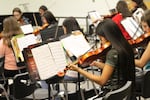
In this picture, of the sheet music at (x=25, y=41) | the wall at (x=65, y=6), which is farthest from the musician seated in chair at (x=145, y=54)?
Result: the wall at (x=65, y=6)

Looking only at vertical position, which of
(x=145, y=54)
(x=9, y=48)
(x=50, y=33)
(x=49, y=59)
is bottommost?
(x=145, y=54)

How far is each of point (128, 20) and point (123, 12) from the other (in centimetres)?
113

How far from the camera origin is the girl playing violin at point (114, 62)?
8.41 feet

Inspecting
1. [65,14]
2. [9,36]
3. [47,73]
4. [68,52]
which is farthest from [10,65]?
[65,14]

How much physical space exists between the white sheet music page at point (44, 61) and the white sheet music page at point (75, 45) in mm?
316

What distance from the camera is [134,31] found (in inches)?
153

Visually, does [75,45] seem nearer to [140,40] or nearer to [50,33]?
[140,40]

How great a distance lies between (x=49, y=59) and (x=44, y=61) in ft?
0.17

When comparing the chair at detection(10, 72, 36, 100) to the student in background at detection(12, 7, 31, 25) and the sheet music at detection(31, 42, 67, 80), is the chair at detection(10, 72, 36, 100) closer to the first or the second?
the sheet music at detection(31, 42, 67, 80)

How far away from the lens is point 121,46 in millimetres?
2629

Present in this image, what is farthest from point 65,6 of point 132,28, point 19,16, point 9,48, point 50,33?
point 132,28

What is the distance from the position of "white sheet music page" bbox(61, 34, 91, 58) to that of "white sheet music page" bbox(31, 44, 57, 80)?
32 cm

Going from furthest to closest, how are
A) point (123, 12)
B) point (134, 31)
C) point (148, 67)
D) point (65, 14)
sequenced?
1. point (65, 14)
2. point (123, 12)
3. point (134, 31)
4. point (148, 67)

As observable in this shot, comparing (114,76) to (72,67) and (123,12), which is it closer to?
(72,67)
